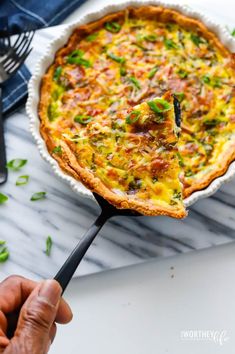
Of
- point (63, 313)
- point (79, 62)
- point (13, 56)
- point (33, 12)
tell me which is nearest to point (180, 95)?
point (79, 62)

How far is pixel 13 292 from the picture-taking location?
241 cm

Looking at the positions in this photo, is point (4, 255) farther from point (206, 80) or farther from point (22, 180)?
point (206, 80)

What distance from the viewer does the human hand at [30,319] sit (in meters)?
2.06

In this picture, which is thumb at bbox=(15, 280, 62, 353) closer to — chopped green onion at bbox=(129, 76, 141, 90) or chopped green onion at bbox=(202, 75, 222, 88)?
chopped green onion at bbox=(129, 76, 141, 90)

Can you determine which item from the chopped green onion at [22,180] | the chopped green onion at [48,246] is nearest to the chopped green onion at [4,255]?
the chopped green onion at [48,246]

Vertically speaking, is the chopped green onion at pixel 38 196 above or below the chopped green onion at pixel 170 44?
below

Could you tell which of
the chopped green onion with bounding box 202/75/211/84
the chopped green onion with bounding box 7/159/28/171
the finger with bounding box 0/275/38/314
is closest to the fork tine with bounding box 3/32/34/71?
the chopped green onion with bounding box 7/159/28/171

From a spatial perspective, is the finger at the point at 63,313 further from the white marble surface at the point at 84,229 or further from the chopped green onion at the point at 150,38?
the chopped green onion at the point at 150,38

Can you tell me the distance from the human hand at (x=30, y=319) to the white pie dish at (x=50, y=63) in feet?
2.01

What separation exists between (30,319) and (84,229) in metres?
0.85

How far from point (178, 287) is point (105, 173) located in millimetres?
653

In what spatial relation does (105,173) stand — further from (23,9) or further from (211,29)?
(23,9)

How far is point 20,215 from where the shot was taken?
9.64ft

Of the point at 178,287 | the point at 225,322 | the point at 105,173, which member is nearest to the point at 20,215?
the point at 105,173
